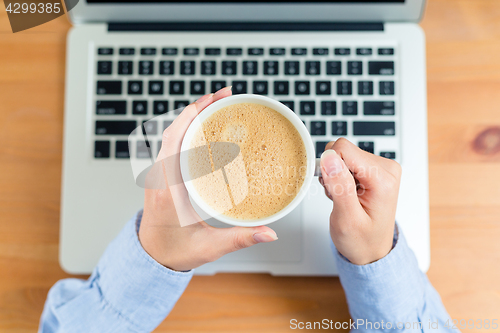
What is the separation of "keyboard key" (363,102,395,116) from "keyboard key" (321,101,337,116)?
0.18ft

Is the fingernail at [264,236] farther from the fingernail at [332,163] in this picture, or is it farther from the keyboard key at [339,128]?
the keyboard key at [339,128]

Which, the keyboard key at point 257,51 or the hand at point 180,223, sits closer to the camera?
the hand at point 180,223

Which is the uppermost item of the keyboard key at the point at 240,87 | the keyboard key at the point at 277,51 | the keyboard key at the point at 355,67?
the keyboard key at the point at 277,51

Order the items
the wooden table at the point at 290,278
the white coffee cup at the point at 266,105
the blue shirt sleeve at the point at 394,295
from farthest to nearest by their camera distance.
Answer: the wooden table at the point at 290,278 → the blue shirt sleeve at the point at 394,295 → the white coffee cup at the point at 266,105

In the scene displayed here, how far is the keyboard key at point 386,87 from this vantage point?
638mm

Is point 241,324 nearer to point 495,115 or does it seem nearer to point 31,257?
point 31,257

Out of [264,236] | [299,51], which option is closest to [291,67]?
[299,51]

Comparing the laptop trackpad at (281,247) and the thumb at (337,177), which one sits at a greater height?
the thumb at (337,177)

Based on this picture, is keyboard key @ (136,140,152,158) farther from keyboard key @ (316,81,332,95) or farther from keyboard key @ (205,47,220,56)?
keyboard key @ (316,81,332,95)

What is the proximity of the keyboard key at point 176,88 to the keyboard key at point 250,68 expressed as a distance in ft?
0.40

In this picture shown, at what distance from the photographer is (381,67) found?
0.64m

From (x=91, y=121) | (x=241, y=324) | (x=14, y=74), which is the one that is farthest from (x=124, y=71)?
(x=241, y=324)

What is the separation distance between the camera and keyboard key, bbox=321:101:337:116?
64cm

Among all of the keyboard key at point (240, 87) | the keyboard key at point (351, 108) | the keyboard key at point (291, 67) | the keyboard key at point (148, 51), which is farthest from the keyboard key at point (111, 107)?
the keyboard key at point (351, 108)
